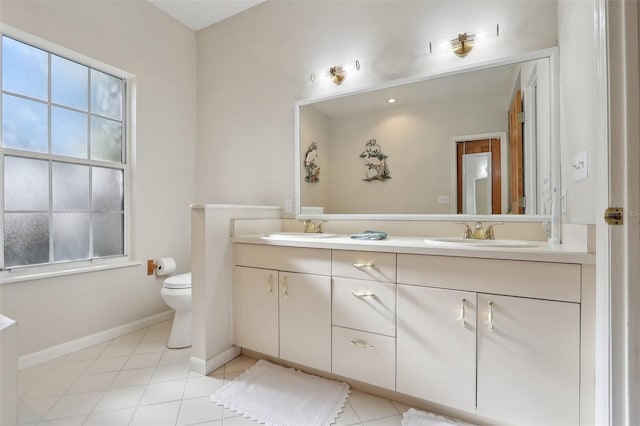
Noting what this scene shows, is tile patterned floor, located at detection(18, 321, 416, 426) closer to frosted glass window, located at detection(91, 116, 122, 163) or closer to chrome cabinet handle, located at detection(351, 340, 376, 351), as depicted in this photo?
chrome cabinet handle, located at detection(351, 340, 376, 351)

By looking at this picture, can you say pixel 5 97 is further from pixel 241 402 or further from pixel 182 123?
pixel 241 402

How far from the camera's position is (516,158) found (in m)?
1.64

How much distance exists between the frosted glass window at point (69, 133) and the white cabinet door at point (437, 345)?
2.41m

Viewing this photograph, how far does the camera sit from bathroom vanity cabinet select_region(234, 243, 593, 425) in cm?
A: 114

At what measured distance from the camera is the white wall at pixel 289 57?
173 centimetres

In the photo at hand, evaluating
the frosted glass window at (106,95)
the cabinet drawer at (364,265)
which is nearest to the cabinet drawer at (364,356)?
the cabinet drawer at (364,265)

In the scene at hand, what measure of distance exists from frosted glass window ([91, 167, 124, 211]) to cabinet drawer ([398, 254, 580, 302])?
227 cm

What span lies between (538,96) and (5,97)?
312cm

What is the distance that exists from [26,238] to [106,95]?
1.20 m

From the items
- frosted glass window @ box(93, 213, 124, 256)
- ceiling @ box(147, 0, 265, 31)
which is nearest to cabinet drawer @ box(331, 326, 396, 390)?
frosted glass window @ box(93, 213, 124, 256)

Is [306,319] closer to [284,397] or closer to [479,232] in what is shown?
[284,397]

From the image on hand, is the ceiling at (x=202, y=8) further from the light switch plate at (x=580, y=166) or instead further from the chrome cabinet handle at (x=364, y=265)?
the light switch plate at (x=580, y=166)

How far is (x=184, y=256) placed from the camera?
2.78 meters

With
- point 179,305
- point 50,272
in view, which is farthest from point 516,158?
point 50,272
